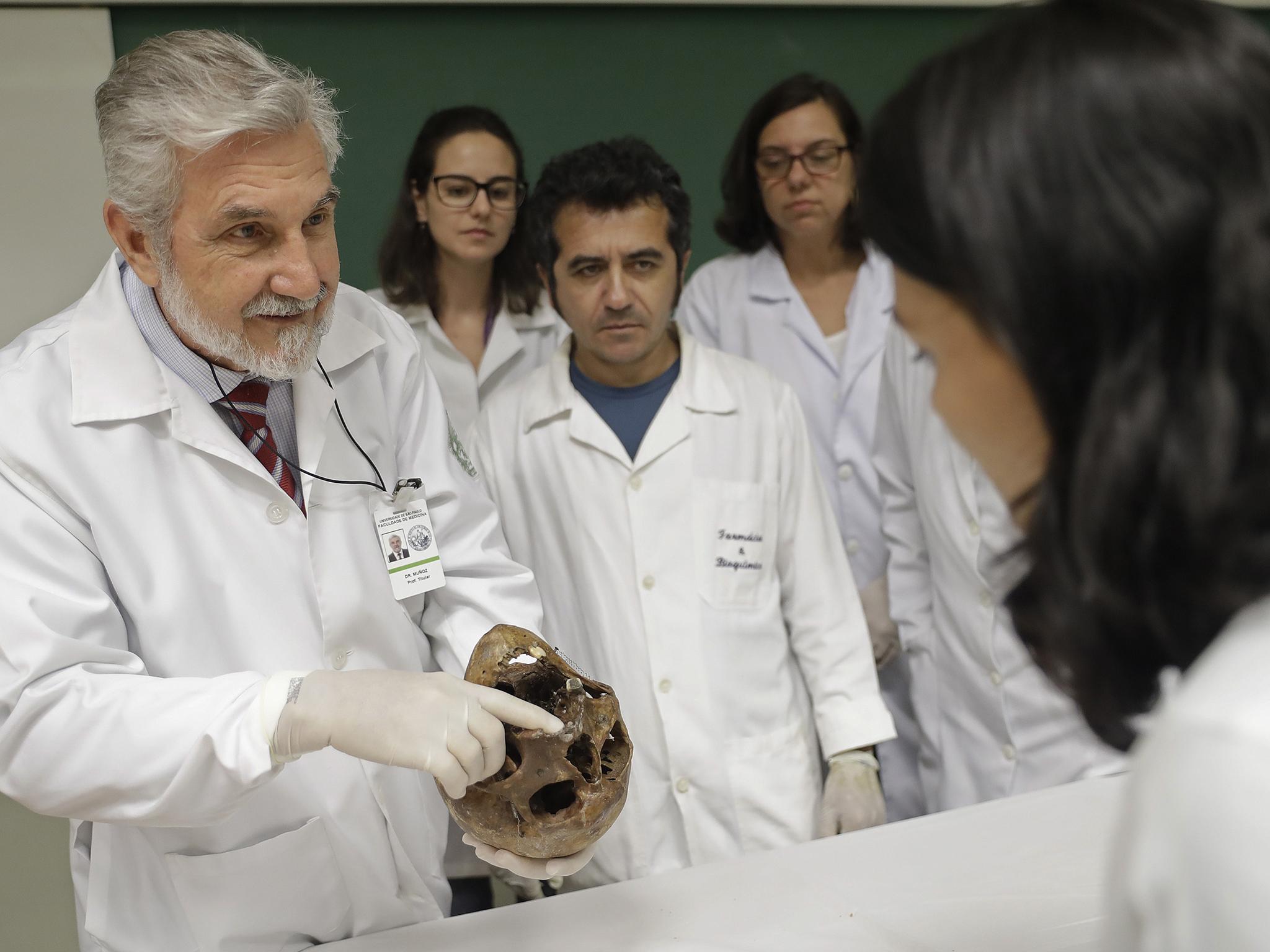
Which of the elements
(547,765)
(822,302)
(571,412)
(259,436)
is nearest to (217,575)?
(259,436)

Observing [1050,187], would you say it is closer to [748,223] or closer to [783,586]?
[783,586]

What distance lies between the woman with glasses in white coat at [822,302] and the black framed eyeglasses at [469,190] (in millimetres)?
520

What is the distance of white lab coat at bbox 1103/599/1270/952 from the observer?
51cm

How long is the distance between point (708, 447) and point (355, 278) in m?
1.50

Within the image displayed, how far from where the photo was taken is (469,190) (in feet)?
7.82

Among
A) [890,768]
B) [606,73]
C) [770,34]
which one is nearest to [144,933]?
[890,768]

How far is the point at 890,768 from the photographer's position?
2.19 meters

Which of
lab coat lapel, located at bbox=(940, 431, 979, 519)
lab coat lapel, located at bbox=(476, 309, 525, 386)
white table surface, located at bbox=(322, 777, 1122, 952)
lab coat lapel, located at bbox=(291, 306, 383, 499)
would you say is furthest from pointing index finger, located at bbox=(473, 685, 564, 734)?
lab coat lapel, located at bbox=(476, 309, 525, 386)

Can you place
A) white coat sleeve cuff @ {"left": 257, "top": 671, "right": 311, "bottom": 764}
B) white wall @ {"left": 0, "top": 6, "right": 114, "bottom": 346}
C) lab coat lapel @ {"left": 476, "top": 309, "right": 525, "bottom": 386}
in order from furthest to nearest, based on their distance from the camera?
white wall @ {"left": 0, "top": 6, "right": 114, "bottom": 346} → lab coat lapel @ {"left": 476, "top": 309, "right": 525, "bottom": 386} → white coat sleeve cuff @ {"left": 257, "top": 671, "right": 311, "bottom": 764}

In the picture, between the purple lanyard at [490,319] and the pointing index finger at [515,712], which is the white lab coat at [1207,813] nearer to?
the pointing index finger at [515,712]

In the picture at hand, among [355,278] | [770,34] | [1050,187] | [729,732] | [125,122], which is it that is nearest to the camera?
[1050,187]

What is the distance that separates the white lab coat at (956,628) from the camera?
69.6 inches

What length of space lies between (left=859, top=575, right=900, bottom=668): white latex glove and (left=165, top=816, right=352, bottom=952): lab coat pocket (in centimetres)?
128

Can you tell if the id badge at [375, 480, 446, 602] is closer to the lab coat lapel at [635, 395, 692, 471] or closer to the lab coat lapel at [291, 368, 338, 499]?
the lab coat lapel at [291, 368, 338, 499]
